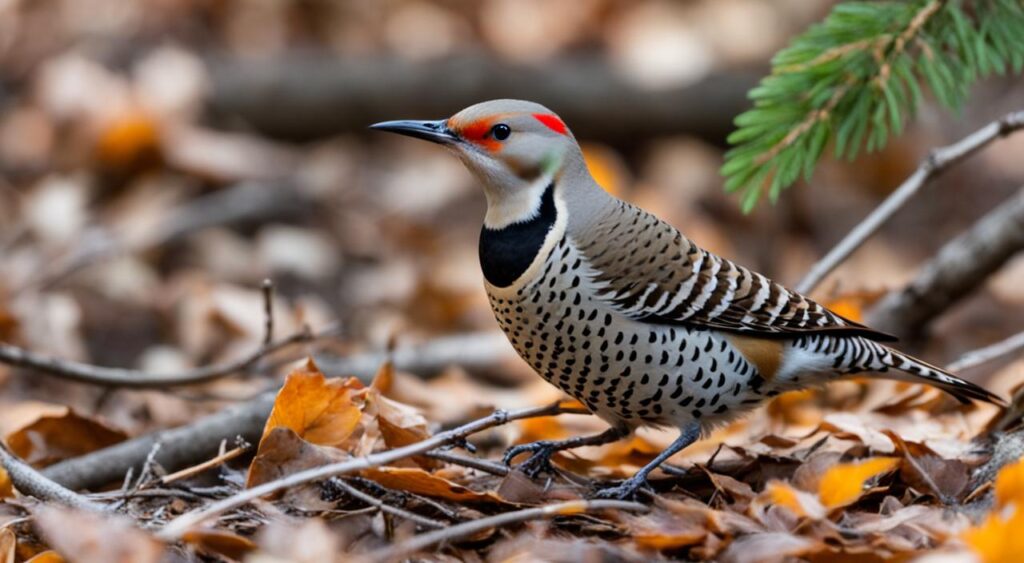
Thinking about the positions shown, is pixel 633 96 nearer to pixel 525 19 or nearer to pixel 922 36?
pixel 525 19

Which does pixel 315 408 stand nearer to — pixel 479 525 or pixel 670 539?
pixel 479 525

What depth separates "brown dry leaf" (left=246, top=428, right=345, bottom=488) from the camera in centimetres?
278

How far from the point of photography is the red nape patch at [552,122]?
317 centimetres

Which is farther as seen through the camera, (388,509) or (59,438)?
(59,438)

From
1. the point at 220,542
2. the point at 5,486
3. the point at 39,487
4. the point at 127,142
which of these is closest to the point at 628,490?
the point at 220,542

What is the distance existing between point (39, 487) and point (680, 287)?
1636mm

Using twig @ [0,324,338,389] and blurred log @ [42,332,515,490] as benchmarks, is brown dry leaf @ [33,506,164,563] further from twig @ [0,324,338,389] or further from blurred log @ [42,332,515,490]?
twig @ [0,324,338,389]

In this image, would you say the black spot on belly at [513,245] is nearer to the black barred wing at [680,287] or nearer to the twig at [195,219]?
the black barred wing at [680,287]

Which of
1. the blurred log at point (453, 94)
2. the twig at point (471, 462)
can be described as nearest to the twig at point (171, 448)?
the twig at point (471, 462)

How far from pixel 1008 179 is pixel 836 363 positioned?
5.36m

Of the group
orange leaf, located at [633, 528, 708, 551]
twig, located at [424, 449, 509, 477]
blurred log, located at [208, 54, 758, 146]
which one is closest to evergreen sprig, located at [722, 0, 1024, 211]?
twig, located at [424, 449, 509, 477]

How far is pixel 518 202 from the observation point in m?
3.18

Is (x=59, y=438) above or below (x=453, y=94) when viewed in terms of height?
below

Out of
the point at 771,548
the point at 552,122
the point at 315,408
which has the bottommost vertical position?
the point at 315,408
